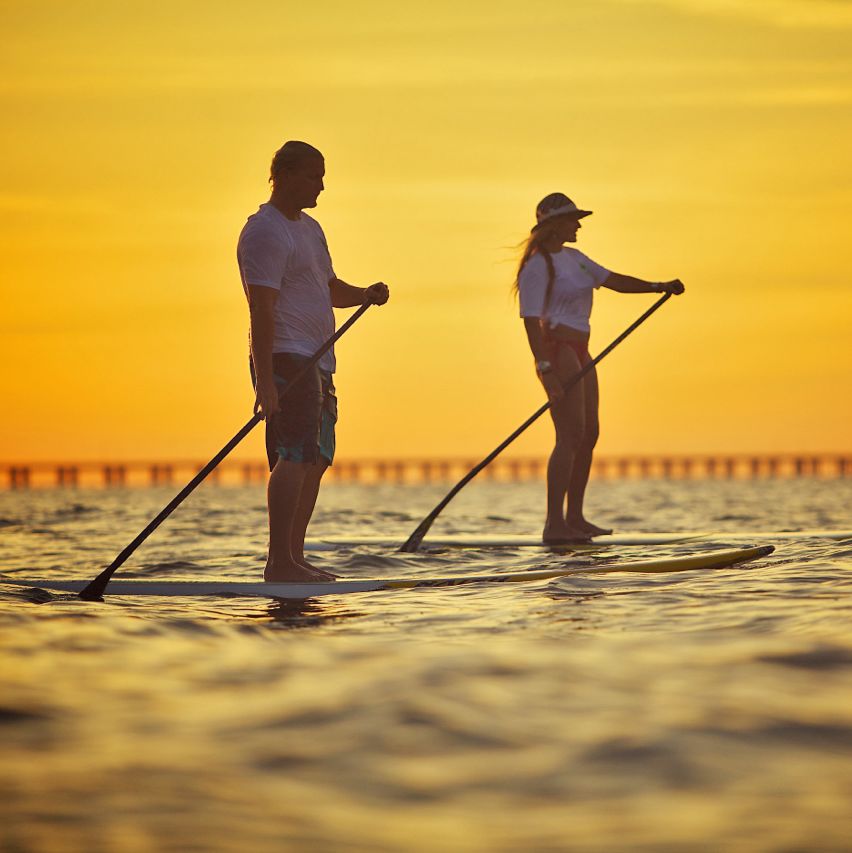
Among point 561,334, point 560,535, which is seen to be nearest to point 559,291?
point 561,334

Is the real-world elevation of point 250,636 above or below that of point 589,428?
below

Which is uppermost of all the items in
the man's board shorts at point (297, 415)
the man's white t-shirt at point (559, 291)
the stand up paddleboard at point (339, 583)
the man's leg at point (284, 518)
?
the man's white t-shirt at point (559, 291)

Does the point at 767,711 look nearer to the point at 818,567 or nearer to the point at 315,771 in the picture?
the point at 315,771

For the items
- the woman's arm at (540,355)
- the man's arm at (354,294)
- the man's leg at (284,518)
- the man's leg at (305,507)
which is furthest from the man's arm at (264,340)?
the woman's arm at (540,355)

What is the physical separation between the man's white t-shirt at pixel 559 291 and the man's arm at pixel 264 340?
2897mm

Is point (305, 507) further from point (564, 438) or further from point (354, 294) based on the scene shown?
point (564, 438)

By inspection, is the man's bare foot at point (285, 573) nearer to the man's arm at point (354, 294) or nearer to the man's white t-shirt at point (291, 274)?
the man's white t-shirt at point (291, 274)

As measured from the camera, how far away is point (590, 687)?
3.31 meters

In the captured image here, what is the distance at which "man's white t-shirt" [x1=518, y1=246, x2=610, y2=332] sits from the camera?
8.66m

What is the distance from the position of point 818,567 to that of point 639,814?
413 cm

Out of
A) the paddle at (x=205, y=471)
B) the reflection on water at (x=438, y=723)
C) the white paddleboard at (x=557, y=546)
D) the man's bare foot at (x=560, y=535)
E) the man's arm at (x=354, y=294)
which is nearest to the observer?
the reflection on water at (x=438, y=723)

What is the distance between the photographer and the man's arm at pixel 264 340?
237 inches

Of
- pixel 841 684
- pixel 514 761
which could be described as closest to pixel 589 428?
pixel 841 684

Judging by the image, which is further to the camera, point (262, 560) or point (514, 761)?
point (262, 560)
